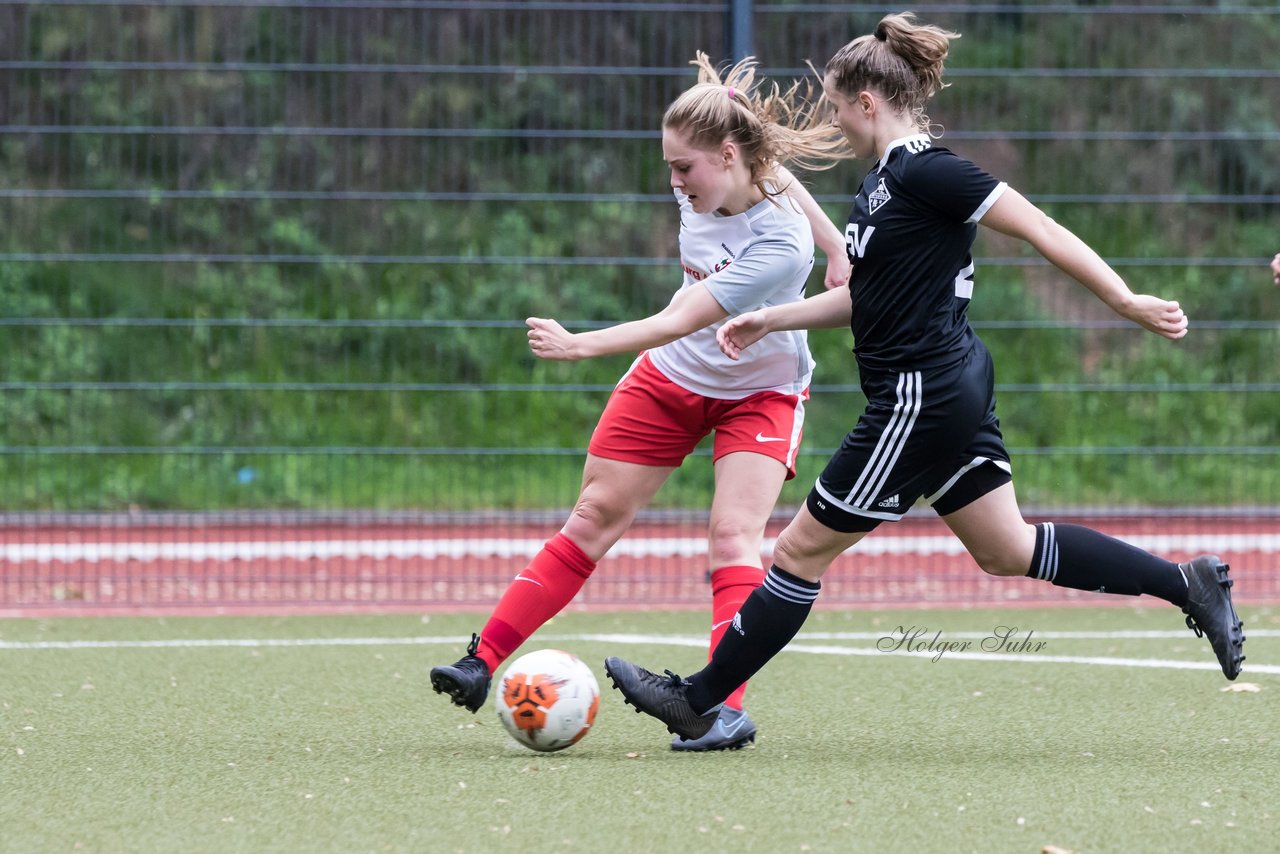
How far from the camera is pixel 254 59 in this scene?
25.0ft

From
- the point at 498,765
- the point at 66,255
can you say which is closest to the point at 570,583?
the point at 498,765

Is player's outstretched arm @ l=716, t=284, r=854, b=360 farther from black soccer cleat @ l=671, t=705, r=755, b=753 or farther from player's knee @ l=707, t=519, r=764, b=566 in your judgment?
black soccer cleat @ l=671, t=705, r=755, b=753

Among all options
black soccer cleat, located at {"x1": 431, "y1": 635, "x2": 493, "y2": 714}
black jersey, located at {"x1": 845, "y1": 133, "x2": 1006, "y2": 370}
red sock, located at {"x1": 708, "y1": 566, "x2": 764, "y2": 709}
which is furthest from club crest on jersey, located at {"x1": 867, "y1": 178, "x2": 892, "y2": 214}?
black soccer cleat, located at {"x1": 431, "y1": 635, "x2": 493, "y2": 714}

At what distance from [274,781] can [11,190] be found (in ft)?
15.2

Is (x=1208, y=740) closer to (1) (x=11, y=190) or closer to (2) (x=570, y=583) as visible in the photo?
(2) (x=570, y=583)

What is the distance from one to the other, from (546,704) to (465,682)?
278mm

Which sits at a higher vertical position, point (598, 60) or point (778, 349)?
point (598, 60)

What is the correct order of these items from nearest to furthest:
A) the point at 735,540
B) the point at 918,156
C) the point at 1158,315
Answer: the point at 1158,315
the point at 918,156
the point at 735,540

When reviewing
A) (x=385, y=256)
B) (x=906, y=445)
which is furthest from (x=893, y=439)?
(x=385, y=256)

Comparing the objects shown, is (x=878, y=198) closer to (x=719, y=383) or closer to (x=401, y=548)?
(x=719, y=383)

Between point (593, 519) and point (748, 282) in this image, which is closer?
→ point (748, 282)

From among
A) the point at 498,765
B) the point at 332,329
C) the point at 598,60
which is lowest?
the point at 498,765

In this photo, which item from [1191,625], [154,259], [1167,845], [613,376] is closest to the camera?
[1167,845]

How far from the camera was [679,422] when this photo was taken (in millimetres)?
4516
